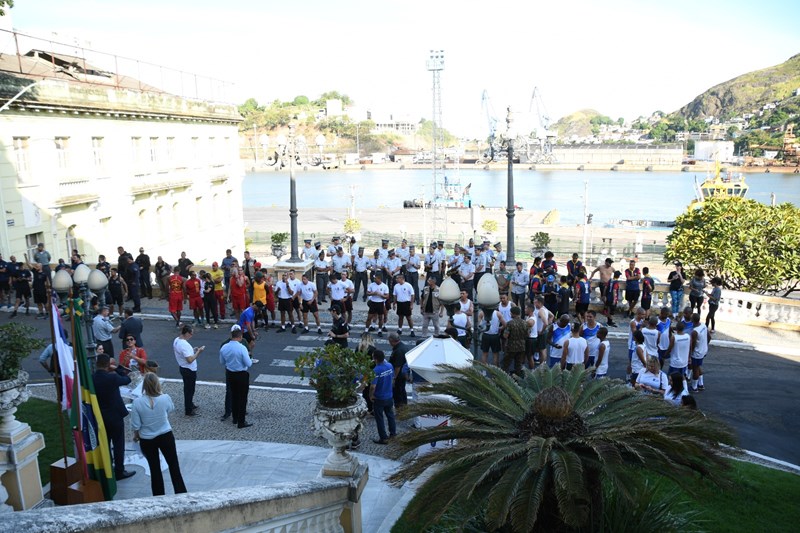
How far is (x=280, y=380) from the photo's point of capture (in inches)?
510

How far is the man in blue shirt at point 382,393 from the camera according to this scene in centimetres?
953

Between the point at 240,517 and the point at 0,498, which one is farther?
the point at 0,498

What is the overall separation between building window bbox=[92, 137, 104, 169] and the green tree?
22800 millimetres

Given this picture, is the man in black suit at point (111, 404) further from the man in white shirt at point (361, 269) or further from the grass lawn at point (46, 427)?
the man in white shirt at point (361, 269)

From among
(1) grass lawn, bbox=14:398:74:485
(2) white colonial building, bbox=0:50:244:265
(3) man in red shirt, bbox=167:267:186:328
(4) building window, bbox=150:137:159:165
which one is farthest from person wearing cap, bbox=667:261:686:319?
Result: (4) building window, bbox=150:137:159:165

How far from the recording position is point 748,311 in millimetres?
16938

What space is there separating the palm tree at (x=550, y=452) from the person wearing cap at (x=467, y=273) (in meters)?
10.8

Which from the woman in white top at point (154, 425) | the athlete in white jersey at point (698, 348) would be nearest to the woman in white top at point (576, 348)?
the athlete in white jersey at point (698, 348)

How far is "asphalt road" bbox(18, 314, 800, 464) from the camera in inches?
414

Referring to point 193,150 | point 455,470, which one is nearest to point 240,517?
point 455,470

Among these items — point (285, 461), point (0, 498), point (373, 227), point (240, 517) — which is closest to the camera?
point (240, 517)

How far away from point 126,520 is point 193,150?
34153 millimetres

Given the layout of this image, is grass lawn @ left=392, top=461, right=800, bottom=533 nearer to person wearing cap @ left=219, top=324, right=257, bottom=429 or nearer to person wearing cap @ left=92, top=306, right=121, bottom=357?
person wearing cap @ left=219, top=324, right=257, bottom=429

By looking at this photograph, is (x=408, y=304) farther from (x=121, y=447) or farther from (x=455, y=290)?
(x=121, y=447)
